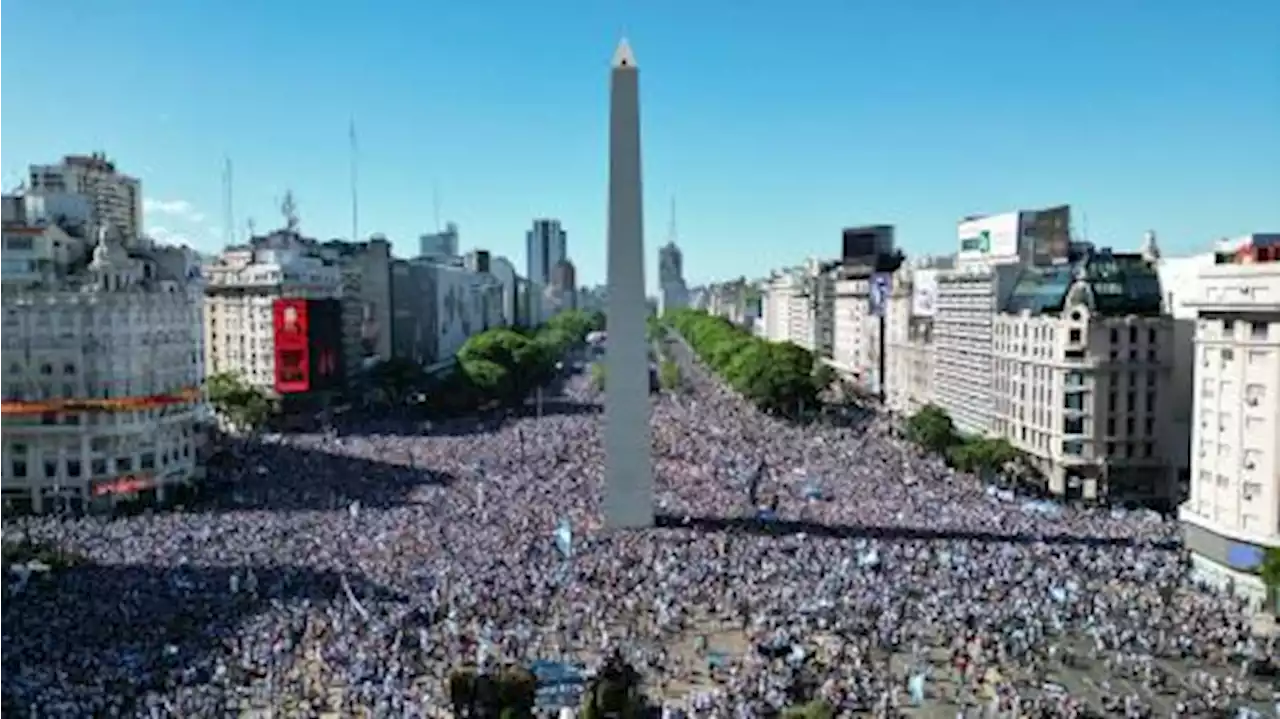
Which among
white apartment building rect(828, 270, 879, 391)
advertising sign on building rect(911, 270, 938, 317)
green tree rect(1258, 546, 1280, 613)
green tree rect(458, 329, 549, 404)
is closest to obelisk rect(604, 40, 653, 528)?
green tree rect(1258, 546, 1280, 613)

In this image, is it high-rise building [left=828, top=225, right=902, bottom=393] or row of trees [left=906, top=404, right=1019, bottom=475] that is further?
high-rise building [left=828, top=225, right=902, bottom=393]

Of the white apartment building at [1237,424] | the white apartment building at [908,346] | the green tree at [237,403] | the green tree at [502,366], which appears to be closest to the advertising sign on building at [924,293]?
the white apartment building at [908,346]

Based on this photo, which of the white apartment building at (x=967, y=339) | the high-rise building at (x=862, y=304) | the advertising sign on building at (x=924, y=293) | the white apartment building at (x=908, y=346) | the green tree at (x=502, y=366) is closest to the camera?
the white apartment building at (x=967, y=339)

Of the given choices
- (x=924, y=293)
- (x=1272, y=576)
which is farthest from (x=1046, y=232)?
(x=1272, y=576)

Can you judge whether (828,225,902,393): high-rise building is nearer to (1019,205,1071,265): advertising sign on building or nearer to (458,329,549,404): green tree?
(1019,205,1071,265): advertising sign on building

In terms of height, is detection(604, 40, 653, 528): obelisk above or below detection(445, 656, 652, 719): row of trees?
above

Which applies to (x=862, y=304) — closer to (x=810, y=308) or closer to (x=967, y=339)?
(x=810, y=308)

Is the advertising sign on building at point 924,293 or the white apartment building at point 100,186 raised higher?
the white apartment building at point 100,186

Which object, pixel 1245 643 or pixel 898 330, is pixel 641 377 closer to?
pixel 1245 643

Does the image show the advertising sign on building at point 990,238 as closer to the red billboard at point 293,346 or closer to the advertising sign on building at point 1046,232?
the advertising sign on building at point 1046,232
